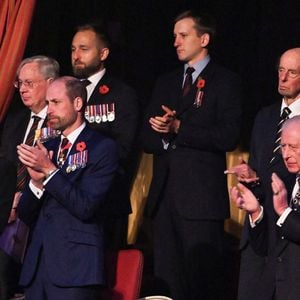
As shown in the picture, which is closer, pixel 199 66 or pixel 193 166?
pixel 193 166

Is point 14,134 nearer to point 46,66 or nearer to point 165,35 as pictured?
point 46,66

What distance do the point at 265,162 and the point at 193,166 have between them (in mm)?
513

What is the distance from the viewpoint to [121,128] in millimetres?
7281

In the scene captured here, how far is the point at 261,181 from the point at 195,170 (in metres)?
0.54

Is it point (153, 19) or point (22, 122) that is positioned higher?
point (153, 19)

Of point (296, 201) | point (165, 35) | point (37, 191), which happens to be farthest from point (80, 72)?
point (296, 201)

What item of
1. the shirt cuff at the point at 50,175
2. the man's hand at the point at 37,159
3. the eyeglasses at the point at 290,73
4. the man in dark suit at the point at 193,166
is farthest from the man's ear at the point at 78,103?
the eyeglasses at the point at 290,73

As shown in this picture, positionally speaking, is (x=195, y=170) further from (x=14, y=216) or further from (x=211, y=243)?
(x=14, y=216)

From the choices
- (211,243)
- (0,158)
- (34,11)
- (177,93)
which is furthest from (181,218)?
(34,11)

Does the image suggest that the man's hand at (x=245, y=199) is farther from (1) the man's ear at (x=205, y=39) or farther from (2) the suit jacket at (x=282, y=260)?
(1) the man's ear at (x=205, y=39)

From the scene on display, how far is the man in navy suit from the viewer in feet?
21.1

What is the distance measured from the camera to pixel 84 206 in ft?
21.1

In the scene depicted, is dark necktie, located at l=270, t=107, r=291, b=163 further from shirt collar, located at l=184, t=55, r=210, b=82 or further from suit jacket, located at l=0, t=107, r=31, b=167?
suit jacket, located at l=0, t=107, r=31, b=167

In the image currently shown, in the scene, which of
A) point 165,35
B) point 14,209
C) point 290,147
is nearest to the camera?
point 290,147
